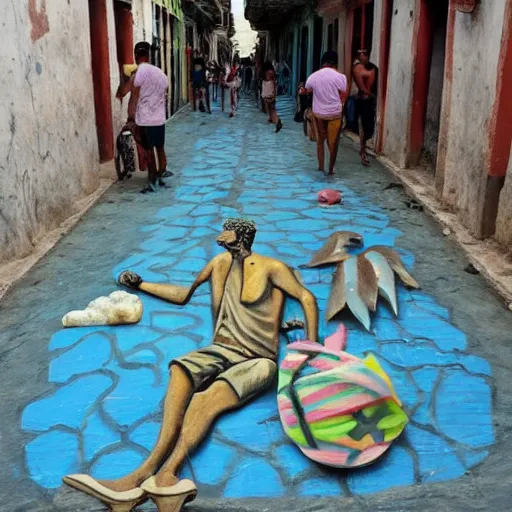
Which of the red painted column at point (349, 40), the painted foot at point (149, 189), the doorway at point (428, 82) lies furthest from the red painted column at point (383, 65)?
the painted foot at point (149, 189)

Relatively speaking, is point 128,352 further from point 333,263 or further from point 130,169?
point 130,169

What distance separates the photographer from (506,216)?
644cm

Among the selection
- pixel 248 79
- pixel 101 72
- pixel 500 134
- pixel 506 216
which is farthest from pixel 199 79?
pixel 506 216

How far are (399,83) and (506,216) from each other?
528 cm

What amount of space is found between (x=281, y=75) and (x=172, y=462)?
29.6 m

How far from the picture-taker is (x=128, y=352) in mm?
4523

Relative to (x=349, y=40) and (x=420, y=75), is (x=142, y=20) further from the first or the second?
(x=420, y=75)

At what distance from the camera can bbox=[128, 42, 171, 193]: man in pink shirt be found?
8.85 m

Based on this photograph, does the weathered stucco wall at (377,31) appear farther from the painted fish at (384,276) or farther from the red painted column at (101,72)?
the painted fish at (384,276)

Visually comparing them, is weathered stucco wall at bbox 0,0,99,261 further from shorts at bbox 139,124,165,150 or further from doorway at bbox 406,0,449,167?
doorway at bbox 406,0,449,167

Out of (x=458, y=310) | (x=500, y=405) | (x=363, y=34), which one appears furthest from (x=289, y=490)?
(x=363, y=34)

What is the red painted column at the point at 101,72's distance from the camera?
1059 cm

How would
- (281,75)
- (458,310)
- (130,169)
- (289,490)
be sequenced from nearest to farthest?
(289,490) → (458,310) → (130,169) → (281,75)

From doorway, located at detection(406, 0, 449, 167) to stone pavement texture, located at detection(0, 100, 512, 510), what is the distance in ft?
7.92
